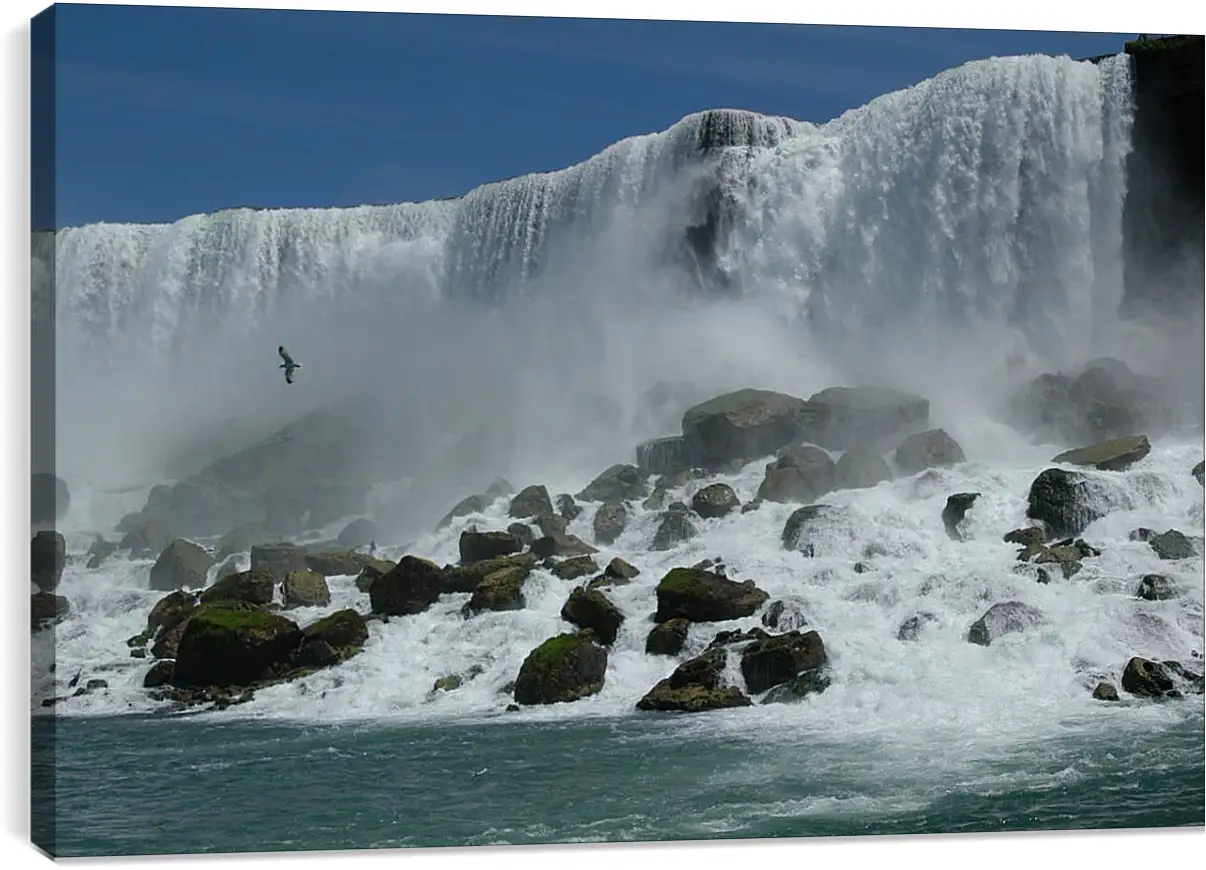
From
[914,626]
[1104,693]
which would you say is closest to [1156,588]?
[1104,693]

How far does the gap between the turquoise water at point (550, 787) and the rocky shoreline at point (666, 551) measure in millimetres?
616

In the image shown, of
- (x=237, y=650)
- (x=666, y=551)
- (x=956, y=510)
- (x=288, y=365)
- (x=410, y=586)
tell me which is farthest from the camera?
(x=666, y=551)

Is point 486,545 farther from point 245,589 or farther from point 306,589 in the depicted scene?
point 245,589

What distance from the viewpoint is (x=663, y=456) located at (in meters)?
12.7

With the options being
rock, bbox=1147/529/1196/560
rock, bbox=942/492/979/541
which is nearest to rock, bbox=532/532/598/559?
rock, bbox=942/492/979/541

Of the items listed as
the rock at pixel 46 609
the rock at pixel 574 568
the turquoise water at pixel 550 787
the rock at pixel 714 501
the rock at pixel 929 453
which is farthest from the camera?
the rock at pixel 714 501

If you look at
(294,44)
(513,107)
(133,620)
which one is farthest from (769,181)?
(133,620)

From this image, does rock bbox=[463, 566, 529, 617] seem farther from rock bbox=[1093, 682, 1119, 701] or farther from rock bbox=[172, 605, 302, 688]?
rock bbox=[1093, 682, 1119, 701]

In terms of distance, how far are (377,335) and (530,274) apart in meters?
1.68

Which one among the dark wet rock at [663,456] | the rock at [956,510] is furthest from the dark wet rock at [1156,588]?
the dark wet rock at [663,456]

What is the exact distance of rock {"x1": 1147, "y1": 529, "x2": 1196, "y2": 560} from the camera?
11.6 meters

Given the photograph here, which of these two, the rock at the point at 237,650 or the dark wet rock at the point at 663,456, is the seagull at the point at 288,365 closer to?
the rock at the point at 237,650

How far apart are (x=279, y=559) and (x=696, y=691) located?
2683 mm

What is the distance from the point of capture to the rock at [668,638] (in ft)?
37.8
